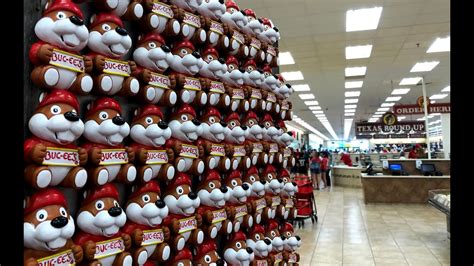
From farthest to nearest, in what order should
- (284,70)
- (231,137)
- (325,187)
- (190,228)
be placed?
(325,187) < (284,70) < (231,137) < (190,228)

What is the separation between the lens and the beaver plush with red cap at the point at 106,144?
1.33 m

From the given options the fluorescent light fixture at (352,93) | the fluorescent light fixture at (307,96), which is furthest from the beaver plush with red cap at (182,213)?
the fluorescent light fixture at (352,93)

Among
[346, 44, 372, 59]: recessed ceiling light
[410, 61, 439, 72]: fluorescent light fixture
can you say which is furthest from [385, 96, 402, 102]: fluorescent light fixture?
[346, 44, 372, 59]: recessed ceiling light

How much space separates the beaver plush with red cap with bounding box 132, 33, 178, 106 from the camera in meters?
1.59

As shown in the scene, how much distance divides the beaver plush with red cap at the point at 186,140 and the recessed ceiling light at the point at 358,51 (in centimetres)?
726

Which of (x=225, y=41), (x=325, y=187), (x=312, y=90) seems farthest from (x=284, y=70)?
(x=225, y=41)

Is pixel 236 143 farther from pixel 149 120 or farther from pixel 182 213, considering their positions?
pixel 149 120

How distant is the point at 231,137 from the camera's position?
2119 mm

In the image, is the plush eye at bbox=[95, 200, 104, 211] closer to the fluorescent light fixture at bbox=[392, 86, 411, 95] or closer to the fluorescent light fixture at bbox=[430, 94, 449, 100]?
the fluorescent light fixture at bbox=[392, 86, 411, 95]

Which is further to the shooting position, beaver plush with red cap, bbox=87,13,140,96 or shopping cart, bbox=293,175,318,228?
shopping cart, bbox=293,175,318,228

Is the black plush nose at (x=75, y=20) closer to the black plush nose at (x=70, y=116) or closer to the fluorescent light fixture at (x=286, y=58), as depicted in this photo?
the black plush nose at (x=70, y=116)

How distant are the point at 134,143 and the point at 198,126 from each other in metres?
0.36
